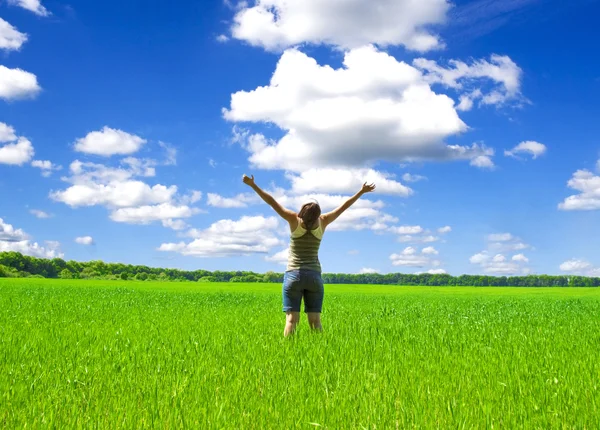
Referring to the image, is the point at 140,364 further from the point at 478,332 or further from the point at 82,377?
the point at 478,332

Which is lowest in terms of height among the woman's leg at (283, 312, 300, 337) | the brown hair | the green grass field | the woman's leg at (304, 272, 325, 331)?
the green grass field

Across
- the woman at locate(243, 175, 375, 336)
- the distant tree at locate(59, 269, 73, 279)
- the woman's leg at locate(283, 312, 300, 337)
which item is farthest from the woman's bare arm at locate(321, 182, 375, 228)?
the distant tree at locate(59, 269, 73, 279)

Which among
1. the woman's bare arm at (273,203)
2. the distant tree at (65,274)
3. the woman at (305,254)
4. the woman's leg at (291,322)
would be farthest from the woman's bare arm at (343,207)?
the distant tree at (65,274)

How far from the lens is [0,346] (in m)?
7.79

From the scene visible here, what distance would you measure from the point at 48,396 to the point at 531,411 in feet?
15.5

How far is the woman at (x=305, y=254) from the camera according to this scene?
759 cm

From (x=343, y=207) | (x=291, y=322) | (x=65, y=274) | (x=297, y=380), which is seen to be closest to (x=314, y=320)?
(x=291, y=322)

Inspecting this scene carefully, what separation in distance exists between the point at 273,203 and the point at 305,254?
107 centimetres

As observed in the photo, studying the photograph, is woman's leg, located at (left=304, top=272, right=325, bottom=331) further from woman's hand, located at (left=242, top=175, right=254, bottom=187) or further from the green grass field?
woman's hand, located at (left=242, top=175, right=254, bottom=187)

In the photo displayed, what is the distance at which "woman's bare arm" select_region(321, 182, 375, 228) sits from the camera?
26.2 ft

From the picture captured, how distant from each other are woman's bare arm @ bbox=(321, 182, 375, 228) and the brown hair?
368 mm

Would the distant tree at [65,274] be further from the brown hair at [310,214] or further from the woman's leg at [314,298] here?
the brown hair at [310,214]

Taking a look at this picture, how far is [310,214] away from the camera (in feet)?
24.7

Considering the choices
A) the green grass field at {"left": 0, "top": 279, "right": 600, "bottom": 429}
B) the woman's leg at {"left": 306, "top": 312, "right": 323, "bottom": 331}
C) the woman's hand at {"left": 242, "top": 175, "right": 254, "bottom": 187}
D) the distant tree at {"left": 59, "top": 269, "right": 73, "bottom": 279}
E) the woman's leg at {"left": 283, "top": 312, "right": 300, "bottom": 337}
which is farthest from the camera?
the distant tree at {"left": 59, "top": 269, "right": 73, "bottom": 279}
